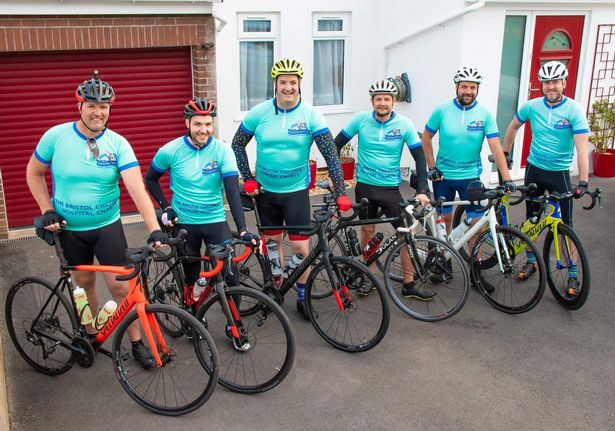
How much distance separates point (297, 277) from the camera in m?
4.85

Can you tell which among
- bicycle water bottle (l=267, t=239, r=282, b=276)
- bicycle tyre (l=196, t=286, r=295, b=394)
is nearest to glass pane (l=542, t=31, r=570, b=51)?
bicycle water bottle (l=267, t=239, r=282, b=276)

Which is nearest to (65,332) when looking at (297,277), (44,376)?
(44,376)

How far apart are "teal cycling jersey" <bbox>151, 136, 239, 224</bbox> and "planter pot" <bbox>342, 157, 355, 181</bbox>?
507 cm

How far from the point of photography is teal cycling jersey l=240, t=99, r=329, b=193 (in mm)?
4988

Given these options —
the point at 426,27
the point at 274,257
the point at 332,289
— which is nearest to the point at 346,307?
the point at 332,289

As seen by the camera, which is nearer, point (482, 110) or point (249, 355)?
point (249, 355)

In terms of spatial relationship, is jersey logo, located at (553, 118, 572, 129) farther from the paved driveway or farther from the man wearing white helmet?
the paved driveway

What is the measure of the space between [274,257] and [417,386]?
157cm

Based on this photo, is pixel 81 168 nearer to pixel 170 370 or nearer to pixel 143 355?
pixel 143 355

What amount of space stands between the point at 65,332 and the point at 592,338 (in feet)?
12.7

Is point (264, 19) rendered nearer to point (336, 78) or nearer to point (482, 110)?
point (336, 78)

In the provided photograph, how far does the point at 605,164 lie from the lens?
986cm

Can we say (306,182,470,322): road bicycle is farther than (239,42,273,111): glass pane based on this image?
No

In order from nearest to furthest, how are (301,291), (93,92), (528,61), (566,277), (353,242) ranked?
(93,92)
(301,291)
(353,242)
(566,277)
(528,61)
